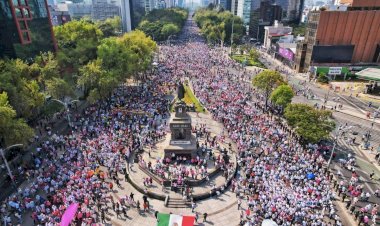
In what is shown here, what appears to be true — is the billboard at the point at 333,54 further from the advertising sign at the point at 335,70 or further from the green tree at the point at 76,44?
the green tree at the point at 76,44

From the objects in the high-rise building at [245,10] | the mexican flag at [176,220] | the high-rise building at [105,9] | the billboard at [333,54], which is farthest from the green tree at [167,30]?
the mexican flag at [176,220]

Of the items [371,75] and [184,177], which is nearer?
[184,177]

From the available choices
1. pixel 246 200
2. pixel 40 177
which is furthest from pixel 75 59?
pixel 246 200

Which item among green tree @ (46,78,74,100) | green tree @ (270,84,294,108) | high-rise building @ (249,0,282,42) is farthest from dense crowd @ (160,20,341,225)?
high-rise building @ (249,0,282,42)

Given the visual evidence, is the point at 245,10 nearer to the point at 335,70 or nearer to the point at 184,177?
the point at 335,70

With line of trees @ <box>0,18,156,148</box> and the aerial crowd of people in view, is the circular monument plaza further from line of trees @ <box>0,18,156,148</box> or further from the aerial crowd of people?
line of trees @ <box>0,18,156,148</box>

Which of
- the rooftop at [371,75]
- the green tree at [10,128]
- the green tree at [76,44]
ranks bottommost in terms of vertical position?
the rooftop at [371,75]

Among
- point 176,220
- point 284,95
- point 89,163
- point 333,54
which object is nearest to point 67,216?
point 176,220
